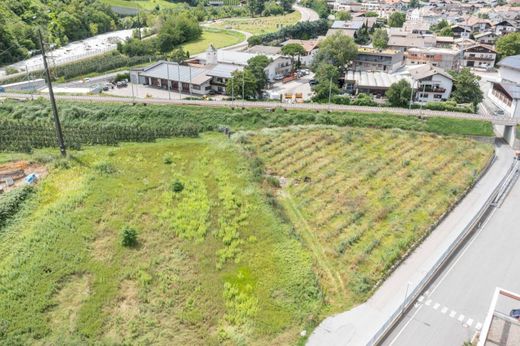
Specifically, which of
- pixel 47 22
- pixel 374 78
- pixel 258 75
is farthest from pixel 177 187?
pixel 47 22

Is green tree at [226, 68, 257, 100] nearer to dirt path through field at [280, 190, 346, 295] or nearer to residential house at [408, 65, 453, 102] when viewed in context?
residential house at [408, 65, 453, 102]

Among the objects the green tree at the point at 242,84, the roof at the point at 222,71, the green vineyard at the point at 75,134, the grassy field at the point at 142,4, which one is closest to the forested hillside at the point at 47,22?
the grassy field at the point at 142,4

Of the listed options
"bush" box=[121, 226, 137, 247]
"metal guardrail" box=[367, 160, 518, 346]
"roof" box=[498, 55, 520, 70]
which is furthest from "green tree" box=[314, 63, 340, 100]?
"bush" box=[121, 226, 137, 247]

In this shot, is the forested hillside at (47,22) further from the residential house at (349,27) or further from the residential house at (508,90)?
the residential house at (508,90)

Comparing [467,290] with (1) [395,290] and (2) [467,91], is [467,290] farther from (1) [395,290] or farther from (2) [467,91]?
(2) [467,91]

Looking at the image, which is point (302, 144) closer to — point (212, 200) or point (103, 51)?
point (212, 200)

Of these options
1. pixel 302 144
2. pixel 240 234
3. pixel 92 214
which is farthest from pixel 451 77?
pixel 92 214
